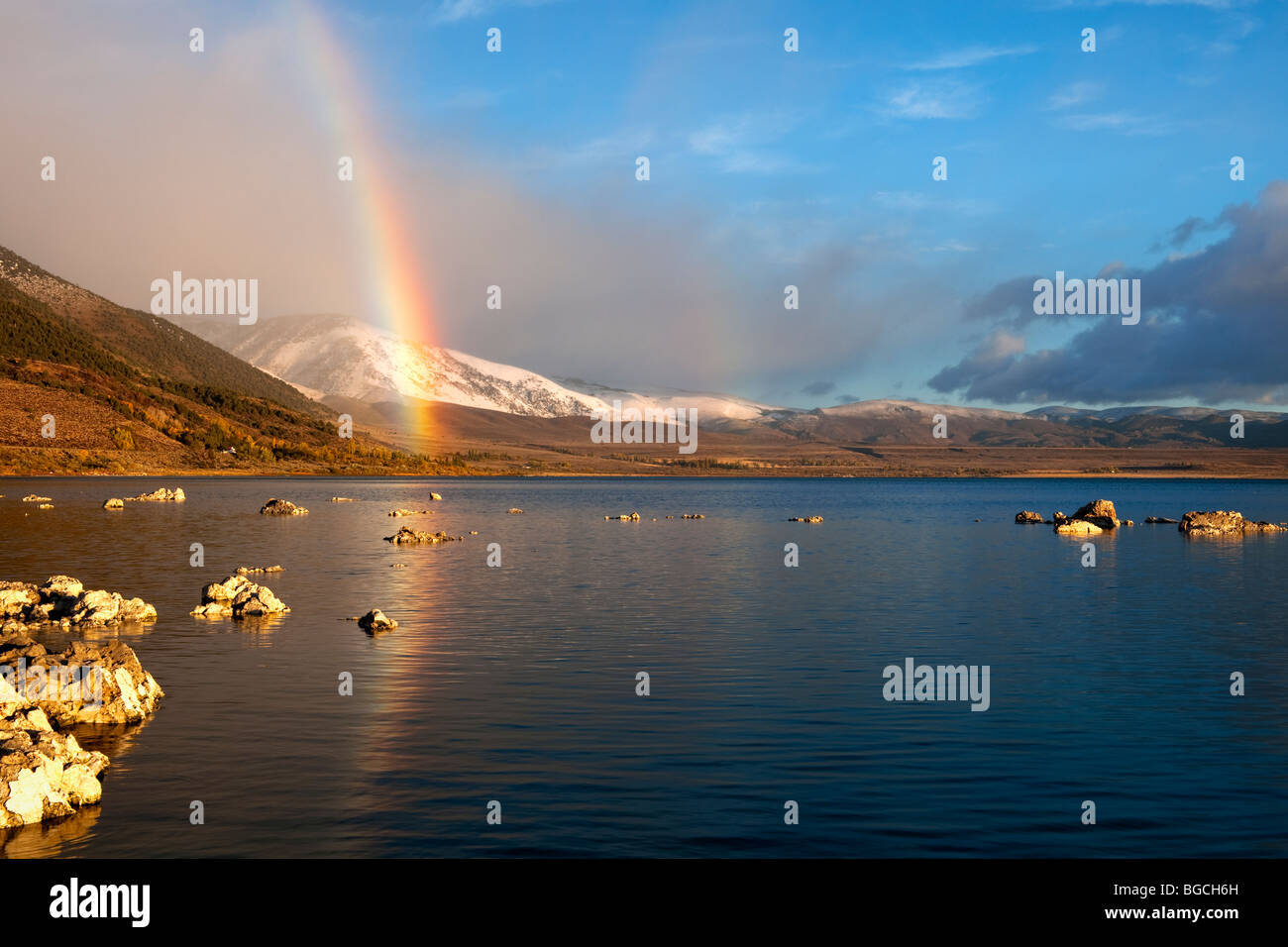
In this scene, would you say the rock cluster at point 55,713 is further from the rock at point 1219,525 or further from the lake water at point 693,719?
the rock at point 1219,525

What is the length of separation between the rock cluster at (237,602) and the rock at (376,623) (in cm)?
348

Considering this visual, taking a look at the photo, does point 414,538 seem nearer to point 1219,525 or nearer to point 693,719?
point 693,719

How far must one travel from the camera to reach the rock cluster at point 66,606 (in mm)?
28062

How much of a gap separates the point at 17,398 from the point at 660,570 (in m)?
153

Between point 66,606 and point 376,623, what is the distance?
8.12 m

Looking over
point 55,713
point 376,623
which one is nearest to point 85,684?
point 55,713

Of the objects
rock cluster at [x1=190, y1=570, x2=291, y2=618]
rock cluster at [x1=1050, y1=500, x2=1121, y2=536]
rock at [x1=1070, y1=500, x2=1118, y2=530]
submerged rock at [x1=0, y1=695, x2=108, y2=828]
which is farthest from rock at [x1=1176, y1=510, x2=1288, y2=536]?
submerged rock at [x1=0, y1=695, x2=108, y2=828]

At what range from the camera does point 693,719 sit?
18.8 metres

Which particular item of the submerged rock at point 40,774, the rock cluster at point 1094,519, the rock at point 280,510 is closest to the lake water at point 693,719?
the submerged rock at point 40,774

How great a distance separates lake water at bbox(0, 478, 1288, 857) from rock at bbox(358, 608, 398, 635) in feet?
1.33

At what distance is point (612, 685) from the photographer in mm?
21703
